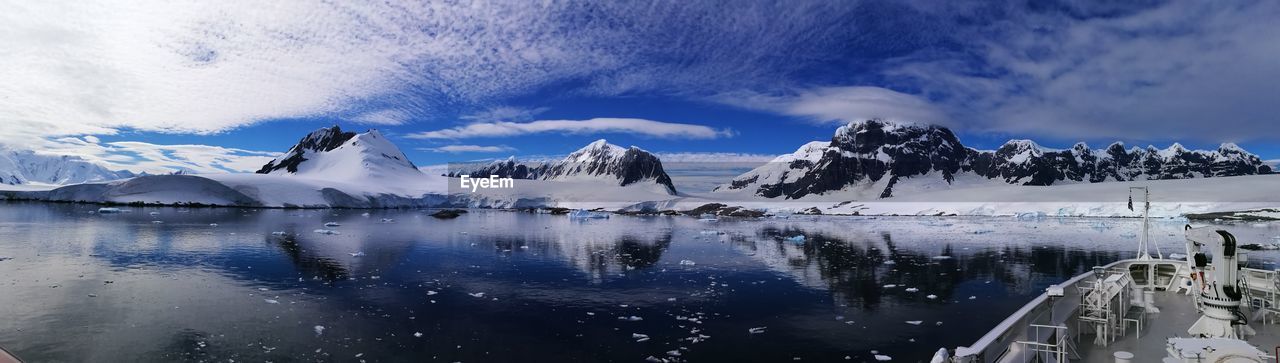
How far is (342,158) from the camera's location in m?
141

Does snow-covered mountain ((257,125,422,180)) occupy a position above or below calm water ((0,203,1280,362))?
above

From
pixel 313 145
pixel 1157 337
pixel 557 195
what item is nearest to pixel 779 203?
pixel 557 195

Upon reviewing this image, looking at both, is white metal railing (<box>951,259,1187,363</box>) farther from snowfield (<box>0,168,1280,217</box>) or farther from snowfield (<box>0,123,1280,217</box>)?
Result: snowfield (<box>0,168,1280,217</box>)

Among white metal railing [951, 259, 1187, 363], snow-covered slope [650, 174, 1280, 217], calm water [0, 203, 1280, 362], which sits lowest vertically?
calm water [0, 203, 1280, 362]

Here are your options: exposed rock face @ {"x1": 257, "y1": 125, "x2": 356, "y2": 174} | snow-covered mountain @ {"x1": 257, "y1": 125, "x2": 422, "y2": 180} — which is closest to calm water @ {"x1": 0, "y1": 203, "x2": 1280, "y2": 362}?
snow-covered mountain @ {"x1": 257, "y1": 125, "x2": 422, "y2": 180}

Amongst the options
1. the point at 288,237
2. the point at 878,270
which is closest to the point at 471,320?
the point at 878,270

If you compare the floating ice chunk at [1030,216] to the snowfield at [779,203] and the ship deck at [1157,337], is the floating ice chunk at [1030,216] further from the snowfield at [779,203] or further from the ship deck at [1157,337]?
the ship deck at [1157,337]

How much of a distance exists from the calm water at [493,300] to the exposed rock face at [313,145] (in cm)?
13383

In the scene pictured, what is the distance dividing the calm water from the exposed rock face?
439 feet

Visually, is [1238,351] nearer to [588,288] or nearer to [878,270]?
[588,288]

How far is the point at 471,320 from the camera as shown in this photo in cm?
1396

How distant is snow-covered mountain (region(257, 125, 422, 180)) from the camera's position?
440 ft

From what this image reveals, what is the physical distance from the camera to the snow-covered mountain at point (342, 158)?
13412cm

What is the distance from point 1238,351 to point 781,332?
7.40 meters
